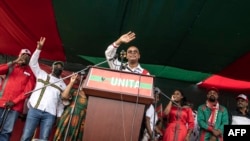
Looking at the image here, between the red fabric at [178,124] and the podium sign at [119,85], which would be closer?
the podium sign at [119,85]

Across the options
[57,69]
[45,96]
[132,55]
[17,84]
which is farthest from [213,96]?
[17,84]

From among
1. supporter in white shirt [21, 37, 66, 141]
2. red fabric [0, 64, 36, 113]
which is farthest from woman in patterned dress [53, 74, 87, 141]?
red fabric [0, 64, 36, 113]

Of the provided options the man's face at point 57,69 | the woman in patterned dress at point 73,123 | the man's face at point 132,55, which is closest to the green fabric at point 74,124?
the woman in patterned dress at point 73,123

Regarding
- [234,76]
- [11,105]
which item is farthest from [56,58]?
[234,76]

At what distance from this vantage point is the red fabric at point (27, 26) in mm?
4002

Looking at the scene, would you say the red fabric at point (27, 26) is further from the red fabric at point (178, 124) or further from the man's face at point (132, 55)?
the red fabric at point (178, 124)

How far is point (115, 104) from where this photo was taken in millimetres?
2209

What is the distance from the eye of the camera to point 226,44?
13.5 ft

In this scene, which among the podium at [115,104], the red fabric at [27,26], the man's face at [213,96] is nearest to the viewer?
the podium at [115,104]

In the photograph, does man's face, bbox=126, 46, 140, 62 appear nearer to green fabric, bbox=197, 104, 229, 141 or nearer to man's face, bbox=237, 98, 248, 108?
green fabric, bbox=197, 104, 229, 141

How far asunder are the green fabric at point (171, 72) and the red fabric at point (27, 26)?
61 centimetres

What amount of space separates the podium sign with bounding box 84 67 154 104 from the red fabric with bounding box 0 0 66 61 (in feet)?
6.80

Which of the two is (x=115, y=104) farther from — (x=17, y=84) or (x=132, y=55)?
(x=17, y=84)

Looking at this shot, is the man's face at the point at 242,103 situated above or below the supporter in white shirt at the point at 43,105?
above
